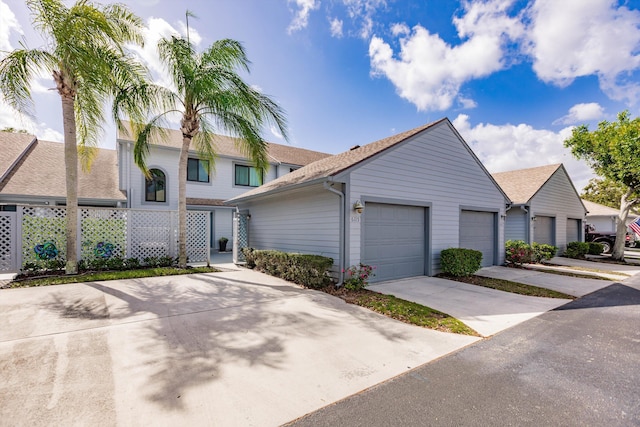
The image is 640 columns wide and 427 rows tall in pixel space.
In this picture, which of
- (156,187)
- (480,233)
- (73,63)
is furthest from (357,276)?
(156,187)

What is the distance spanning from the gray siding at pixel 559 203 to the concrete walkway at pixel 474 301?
9219mm

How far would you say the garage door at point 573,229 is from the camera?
1645 cm

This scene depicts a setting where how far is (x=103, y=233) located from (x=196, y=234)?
2985 mm

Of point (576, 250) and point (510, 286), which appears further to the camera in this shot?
point (576, 250)

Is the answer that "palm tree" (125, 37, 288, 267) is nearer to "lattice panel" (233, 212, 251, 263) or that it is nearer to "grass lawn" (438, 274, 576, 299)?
"lattice panel" (233, 212, 251, 263)

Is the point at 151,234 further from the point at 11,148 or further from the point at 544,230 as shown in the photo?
the point at 544,230

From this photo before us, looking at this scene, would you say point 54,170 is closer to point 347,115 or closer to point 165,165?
point 165,165

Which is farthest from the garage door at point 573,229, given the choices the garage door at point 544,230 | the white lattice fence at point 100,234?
the white lattice fence at point 100,234

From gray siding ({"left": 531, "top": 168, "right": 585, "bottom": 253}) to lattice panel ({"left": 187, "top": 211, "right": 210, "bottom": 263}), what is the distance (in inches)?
596

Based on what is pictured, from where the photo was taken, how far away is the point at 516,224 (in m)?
14.0

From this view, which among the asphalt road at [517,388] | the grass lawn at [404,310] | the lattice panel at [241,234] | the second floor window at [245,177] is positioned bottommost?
the grass lawn at [404,310]

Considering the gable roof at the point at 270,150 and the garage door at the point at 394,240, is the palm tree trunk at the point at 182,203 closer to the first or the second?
the gable roof at the point at 270,150

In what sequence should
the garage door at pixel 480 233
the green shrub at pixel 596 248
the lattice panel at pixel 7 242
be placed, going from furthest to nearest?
the green shrub at pixel 596 248, the garage door at pixel 480 233, the lattice panel at pixel 7 242

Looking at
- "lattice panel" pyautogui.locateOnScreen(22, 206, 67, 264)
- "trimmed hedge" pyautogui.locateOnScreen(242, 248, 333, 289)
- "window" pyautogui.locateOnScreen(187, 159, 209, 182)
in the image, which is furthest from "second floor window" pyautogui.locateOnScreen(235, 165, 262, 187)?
"lattice panel" pyautogui.locateOnScreen(22, 206, 67, 264)
